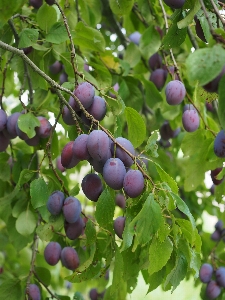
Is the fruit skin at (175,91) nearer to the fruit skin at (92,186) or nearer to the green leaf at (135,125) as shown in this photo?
the green leaf at (135,125)

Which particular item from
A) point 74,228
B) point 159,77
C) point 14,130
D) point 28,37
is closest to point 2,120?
point 14,130

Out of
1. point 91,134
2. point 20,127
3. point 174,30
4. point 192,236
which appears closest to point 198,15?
point 174,30

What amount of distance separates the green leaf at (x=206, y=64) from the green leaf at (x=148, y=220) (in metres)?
0.25

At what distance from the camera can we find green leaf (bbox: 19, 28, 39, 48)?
45.7 inches

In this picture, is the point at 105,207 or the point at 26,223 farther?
the point at 26,223

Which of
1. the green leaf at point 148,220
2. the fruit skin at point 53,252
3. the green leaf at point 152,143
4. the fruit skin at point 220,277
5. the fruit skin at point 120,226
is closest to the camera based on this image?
the green leaf at point 148,220

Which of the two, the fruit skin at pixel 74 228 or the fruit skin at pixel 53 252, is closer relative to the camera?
the fruit skin at pixel 74 228

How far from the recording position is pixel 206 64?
0.58 m

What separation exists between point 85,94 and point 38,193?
0.91ft

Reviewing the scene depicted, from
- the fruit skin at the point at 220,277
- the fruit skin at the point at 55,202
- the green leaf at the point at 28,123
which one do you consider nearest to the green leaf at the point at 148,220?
the fruit skin at the point at 55,202

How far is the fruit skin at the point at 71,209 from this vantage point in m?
1.07

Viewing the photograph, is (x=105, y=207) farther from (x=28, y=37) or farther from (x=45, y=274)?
(x=45, y=274)

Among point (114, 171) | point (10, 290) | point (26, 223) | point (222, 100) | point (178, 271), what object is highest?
point (222, 100)

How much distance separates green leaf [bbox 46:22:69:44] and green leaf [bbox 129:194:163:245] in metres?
0.58
